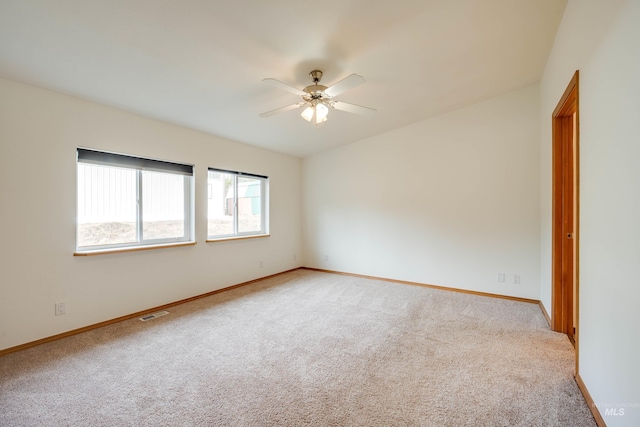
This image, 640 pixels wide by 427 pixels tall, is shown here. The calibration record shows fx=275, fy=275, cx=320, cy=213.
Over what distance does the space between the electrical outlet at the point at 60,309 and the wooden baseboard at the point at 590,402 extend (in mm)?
4218

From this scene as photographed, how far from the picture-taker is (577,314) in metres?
2.00

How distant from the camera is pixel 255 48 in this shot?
2.28m

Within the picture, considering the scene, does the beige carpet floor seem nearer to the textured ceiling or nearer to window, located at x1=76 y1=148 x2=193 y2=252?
window, located at x1=76 y1=148 x2=193 y2=252

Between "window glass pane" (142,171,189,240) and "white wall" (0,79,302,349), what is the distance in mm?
227

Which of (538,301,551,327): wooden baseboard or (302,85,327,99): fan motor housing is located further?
(538,301,551,327): wooden baseboard

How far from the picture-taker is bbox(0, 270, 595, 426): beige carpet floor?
5.45 feet

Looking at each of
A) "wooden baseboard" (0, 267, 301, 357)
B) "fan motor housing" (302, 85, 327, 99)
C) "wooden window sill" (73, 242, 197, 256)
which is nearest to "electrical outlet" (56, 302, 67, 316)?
"wooden baseboard" (0, 267, 301, 357)

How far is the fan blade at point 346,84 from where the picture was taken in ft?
7.05

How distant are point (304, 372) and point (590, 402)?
6.02ft

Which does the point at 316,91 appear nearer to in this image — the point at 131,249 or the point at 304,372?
the point at 304,372

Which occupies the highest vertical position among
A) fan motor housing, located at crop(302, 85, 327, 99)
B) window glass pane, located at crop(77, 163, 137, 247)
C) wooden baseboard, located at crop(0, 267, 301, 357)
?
fan motor housing, located at crop(302, 85, 327, 99)

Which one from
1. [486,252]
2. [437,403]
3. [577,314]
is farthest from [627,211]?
[486,252]

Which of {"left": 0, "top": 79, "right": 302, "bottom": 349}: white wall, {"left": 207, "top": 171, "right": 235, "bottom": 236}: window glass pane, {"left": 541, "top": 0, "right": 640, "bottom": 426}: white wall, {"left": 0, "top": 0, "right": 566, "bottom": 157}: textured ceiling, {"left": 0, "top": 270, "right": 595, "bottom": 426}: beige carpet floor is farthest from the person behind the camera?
{"left": 207, "top": 171, "right": 235, "bottom": 236}: window glass pane

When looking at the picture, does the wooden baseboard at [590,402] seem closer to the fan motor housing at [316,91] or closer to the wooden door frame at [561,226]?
the wooden door frame at [561,226]
